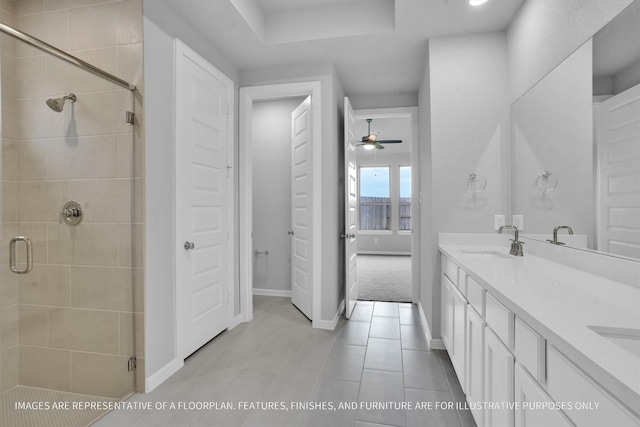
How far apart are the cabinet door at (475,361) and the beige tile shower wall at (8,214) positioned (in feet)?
7.54

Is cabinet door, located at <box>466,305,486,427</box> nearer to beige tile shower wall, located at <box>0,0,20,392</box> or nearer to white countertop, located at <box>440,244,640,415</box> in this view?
white countertop, located at <box>440,244,640,415</box>

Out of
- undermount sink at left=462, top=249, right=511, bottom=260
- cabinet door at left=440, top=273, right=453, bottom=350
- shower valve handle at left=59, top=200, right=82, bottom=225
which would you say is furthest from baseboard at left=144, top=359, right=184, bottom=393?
undermount sink at left=462, top=249, right=511, bottom=260

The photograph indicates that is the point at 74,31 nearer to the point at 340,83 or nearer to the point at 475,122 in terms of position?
the point at 340,83

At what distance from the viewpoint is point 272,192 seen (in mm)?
4340

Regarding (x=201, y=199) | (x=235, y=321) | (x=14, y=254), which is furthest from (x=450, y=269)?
(x=14, y=254)

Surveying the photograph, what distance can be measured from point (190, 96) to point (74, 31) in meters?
0.76

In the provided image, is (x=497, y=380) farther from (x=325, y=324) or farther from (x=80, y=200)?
(x=80, y=200)

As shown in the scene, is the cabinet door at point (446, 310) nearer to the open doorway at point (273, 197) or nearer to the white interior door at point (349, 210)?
the white interior door at point (349, 210)

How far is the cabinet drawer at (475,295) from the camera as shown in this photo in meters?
1.53

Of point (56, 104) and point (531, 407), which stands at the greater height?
point (56, 104)

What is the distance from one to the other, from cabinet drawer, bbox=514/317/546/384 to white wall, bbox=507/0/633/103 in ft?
4.80

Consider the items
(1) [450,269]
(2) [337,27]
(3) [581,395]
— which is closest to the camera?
(3) [581,395]

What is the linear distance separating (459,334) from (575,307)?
105 centimetres

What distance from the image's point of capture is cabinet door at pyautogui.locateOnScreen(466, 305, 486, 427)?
4.96 feet
